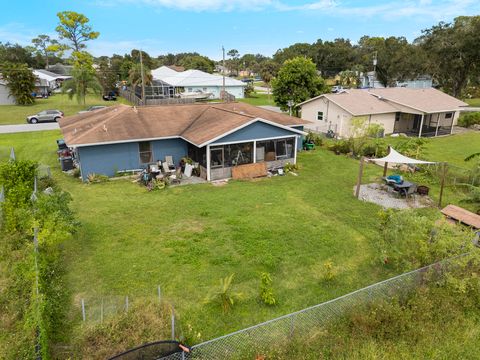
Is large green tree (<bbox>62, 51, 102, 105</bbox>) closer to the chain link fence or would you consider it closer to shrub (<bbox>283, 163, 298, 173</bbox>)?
shrub (<bbox>283, 163, 298, 173</bbox>)

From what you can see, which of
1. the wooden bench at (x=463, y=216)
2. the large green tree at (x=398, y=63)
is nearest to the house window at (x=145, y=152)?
the wooden bench at (x=463, y=216)

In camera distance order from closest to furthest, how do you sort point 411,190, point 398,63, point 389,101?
point 411,190, point 389,101, point 398,63

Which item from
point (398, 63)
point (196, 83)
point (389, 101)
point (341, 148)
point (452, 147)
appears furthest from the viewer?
point (196, 83)

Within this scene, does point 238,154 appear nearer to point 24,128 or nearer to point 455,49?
point 24,128

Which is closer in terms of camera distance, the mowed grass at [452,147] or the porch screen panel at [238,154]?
the porch screen panel at [238,154]

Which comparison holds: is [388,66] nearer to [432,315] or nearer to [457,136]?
[457,136]

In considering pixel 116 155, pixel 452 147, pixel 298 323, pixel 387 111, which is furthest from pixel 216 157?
pixel 452 147

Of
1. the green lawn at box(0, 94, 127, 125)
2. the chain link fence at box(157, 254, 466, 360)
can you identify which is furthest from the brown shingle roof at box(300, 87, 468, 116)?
the green lawn at box(0, 94, 127, 125)

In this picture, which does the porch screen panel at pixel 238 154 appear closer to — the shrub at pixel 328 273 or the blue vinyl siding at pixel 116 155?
the blue vinyl siding at pixel 116 155
